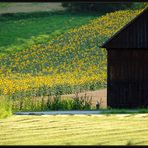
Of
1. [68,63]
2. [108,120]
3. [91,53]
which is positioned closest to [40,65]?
[68,63]

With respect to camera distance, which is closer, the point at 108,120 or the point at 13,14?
the point at 108,120

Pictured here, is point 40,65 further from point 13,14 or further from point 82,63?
point 13,14

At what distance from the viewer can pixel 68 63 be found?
4884 cm

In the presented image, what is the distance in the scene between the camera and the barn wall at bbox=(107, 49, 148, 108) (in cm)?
2809

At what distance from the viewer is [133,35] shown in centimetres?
2789

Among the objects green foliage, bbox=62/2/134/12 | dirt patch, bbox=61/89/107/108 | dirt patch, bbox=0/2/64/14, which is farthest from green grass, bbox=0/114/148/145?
dirt patch, bbox=0/2/64/14

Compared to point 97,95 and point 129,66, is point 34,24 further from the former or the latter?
point 129,66

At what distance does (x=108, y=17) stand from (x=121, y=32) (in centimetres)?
4018

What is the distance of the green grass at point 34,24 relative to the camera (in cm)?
6444

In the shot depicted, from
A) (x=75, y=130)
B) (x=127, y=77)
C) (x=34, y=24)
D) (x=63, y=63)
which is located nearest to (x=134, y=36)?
(x=127, y=77)

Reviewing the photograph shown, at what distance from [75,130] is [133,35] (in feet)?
38.8

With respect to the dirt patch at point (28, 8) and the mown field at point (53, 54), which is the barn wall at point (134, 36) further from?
the dirt patch at point (28, 8)

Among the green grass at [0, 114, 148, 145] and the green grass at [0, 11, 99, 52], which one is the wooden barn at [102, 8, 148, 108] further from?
the green grass at [0, 11, 99, 52]

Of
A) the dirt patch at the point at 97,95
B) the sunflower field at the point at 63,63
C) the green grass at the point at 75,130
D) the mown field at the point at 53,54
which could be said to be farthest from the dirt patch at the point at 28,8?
the green grass at the point at 75,130
